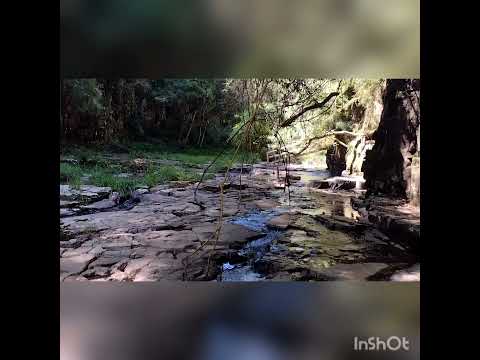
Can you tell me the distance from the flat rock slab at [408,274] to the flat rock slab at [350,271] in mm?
78

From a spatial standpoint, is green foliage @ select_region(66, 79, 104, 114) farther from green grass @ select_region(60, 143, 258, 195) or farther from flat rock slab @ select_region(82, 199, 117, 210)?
flat rock slab @ select_region(82, 199, 117, 210)

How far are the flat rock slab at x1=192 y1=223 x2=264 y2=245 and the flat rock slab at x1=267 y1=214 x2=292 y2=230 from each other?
0.27 feet

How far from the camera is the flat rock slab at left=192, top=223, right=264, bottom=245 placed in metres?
2.33

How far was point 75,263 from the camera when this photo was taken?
2.30m

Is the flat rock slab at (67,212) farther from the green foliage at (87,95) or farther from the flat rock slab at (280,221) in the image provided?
the flat rock slab at (280,221)

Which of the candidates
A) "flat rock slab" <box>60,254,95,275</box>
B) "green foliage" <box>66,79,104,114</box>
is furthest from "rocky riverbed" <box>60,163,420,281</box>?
"green foliage" <box>66,79,104,114</box>

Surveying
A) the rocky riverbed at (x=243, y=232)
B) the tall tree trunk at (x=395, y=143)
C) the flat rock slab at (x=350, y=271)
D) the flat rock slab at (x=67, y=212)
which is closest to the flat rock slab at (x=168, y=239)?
the rocky riverbed at (x=243, y=232)

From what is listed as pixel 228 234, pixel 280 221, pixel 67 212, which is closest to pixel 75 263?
pixel 67 212

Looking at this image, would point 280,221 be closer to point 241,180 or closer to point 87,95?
point 241,180

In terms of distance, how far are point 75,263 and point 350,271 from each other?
1.44 m

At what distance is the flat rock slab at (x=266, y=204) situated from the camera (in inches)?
92.4

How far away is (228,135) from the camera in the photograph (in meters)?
2.38
